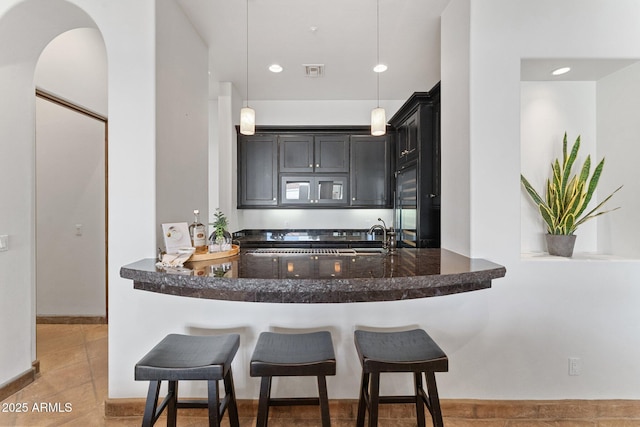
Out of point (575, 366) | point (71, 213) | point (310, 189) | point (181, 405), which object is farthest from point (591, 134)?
point (71, 213)

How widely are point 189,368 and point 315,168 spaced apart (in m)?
3.27

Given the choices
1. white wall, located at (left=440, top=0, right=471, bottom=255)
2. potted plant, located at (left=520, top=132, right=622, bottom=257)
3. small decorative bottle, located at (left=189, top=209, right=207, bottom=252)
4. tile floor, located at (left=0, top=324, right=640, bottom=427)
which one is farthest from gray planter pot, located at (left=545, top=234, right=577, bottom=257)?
small decorative bottle, located at (left=189, top=209, right=207, bottom=252)

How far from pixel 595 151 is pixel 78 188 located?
4.89 metres

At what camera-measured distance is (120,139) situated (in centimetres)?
189

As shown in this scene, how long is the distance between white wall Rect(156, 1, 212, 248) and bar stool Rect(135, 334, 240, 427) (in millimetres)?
757

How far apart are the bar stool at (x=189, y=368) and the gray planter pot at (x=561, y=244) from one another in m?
A: 2.17

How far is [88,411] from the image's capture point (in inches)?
78.7

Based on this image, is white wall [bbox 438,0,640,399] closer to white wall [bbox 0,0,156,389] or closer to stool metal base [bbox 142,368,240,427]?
stool metal base [bbox 142,368,240,427]

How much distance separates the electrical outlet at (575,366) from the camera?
1923 millimetres

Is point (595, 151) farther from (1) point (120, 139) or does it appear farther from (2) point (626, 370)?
(1) point (120, 139)

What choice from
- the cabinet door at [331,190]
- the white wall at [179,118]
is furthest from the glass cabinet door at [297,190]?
the white wall at [179,118]

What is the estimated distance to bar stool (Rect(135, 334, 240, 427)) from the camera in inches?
51.4

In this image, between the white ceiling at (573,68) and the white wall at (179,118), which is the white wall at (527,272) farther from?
the white wall at (179,118)

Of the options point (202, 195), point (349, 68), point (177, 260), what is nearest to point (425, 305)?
point (177, 260)
